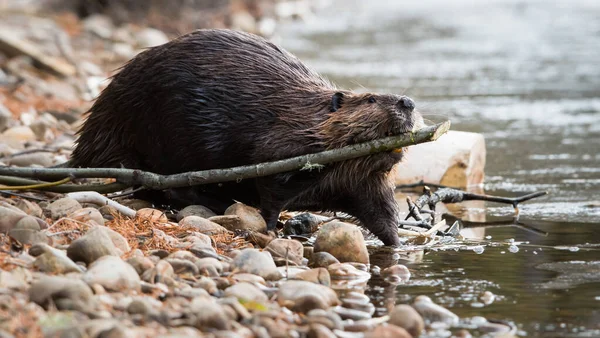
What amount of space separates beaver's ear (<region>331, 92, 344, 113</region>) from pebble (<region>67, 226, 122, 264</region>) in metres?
1.68

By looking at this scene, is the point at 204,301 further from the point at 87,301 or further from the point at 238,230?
the point at 238,230

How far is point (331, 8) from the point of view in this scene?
2947 cm

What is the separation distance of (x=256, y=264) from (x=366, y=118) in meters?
1.21

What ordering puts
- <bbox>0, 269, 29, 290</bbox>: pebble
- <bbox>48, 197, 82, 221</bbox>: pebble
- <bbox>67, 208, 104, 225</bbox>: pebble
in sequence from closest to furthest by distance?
<bbox>0, 269, 29, 290</bbox>: pebble, <bbox>67, 208, 104, 225</bbox>: pebble, <bbox>48, 197, 82, 221</bbox>: pebble

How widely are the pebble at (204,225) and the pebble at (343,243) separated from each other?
556 mm

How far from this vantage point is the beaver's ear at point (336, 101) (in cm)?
572

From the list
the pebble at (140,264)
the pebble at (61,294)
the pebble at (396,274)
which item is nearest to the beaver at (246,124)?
the pebble at (396,274)

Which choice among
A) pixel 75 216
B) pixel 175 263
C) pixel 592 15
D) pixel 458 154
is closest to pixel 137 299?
pixel 175 263

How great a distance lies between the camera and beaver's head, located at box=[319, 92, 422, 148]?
547cm

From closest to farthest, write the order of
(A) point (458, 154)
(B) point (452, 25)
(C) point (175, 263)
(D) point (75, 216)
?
(C) point (175, 263) < (D) point (75, 216) < (A) point (458, 154) < (B) point (452, 25)

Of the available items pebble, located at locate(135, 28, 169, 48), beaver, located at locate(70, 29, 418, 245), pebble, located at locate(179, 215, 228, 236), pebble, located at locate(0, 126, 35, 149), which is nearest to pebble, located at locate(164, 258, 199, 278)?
pebble, located at locate(179, 215, 228, 236)

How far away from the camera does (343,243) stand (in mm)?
5305

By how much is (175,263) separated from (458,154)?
367 centimetres

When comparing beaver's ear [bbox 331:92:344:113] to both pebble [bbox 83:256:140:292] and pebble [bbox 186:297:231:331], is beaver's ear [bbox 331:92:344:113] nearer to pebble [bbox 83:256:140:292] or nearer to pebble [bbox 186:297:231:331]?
pebble [bbox 83:256:140:292]
